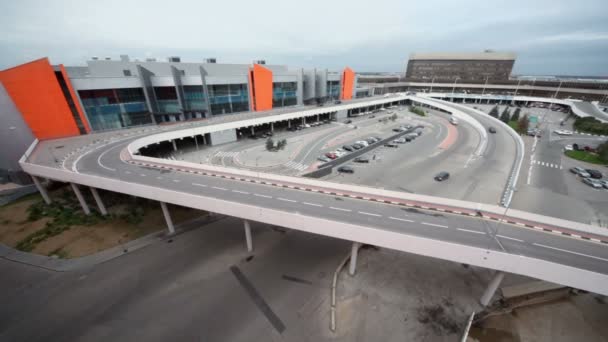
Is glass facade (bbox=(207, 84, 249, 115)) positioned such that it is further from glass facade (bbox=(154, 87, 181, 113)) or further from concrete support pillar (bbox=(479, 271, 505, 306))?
concrete support pillar (bbox=(479, 271, 505, 306))

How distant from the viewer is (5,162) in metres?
34.6

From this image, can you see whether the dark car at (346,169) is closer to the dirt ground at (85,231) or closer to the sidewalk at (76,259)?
the dirt ground at (85,231)

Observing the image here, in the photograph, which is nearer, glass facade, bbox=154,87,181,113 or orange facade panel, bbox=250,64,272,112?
glass facade, bbox=154,87,181,113

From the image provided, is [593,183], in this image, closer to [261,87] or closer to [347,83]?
[261,87]

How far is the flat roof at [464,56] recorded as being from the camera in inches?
5197

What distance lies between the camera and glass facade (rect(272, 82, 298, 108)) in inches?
2564

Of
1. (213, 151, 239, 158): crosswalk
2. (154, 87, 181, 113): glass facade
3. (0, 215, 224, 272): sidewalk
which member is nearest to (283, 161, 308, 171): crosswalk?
(213, 151, 239, 158): crosswalk

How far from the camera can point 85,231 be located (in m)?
24.7

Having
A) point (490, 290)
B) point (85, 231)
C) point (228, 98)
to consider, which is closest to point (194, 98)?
point (228, 98)

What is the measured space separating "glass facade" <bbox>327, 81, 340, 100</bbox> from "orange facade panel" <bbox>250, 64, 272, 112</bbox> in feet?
96.5

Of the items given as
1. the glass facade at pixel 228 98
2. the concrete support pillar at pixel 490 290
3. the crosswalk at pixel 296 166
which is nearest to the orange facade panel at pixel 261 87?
the glass facade at pixel 228 98

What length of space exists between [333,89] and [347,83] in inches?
273

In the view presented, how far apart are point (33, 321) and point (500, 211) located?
37.4 meters

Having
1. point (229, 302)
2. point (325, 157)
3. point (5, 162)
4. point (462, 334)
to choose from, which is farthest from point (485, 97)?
point (5, 162)
